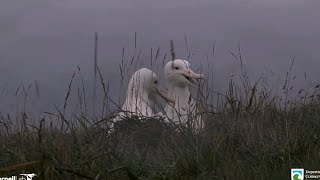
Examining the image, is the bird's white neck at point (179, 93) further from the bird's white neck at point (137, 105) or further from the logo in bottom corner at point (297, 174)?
the logo in bottom corner at point (297, 174)

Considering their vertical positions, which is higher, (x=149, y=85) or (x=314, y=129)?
(x=149, y=85)

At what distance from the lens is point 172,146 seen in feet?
14.4

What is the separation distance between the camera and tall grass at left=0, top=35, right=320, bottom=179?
391 cm

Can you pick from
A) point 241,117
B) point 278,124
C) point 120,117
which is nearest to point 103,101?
point 120,117

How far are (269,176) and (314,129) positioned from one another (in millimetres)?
1169

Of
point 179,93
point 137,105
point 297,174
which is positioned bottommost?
point 297,174

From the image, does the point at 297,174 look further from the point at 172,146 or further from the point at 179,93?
the point at 179,93

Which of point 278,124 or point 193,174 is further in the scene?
point 278,124

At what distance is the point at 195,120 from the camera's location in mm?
4902

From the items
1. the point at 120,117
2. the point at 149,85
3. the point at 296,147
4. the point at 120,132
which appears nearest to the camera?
the point at 296,147

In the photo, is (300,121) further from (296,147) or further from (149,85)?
(149,85)

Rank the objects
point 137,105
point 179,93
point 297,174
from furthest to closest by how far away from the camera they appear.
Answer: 1. point 179,93
2. point 137,105
3. point 297,174

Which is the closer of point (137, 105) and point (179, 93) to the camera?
point (137, 105)

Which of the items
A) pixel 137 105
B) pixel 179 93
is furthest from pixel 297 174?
pixel 179 93
